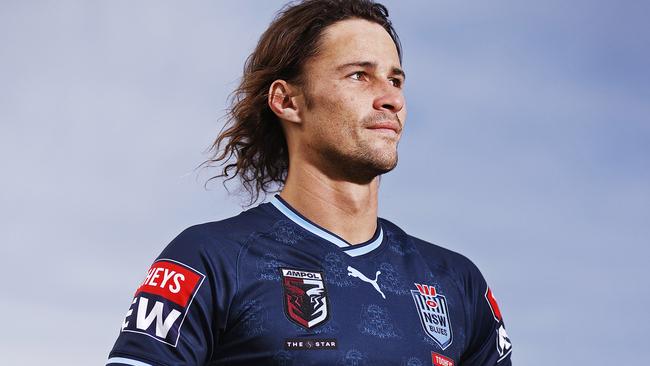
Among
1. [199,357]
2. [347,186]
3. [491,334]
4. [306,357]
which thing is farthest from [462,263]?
[199,357]

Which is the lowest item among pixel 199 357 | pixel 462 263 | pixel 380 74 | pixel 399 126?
pixel 199 357

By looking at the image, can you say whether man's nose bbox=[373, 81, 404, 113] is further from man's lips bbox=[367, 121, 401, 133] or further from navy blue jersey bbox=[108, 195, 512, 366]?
navy blue jersey bbox=[108, 195, 512, 366]

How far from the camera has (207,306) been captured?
4562 millimetres

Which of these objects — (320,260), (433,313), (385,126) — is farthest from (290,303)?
(385,126)

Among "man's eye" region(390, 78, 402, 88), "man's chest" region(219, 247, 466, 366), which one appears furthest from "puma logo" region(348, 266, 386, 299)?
"man's eye" region(390, 78, 402, 88)

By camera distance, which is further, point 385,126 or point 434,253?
point 434,253

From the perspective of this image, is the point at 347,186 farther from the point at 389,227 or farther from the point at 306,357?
the point at 306,357

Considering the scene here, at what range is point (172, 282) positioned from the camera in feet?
15.2

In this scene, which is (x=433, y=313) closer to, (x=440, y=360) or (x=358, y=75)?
(x=440, y=360)

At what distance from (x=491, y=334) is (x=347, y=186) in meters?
1.32

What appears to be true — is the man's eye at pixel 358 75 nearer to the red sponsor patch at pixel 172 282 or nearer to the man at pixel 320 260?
the man at pixel 320 260

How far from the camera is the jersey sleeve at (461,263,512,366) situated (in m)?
5.43

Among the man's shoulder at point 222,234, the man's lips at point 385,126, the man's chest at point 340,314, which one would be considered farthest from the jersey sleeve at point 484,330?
the man's shoulder at point 222,234

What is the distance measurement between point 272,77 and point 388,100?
1.05 metres
